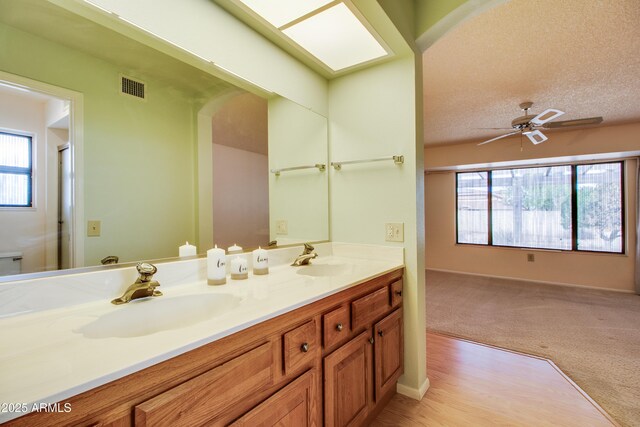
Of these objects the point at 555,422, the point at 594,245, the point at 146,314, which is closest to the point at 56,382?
the point at 146,314

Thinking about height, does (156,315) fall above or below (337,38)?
below

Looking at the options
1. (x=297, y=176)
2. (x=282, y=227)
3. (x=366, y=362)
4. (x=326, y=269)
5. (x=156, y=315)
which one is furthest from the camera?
(x=297, y=176)

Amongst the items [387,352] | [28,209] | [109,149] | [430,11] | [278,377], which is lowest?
[387,352]

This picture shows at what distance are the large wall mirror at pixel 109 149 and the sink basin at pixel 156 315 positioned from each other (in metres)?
0.26

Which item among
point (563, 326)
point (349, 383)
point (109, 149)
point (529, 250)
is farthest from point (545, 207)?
point (109, 149)

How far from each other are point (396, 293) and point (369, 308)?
0.35 m

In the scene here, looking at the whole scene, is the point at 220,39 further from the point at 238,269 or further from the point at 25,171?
the point at 238,269

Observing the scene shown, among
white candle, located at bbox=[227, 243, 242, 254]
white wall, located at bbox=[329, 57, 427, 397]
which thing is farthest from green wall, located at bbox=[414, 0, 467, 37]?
white candle, located at bbox=[227, 243, 242, 254]

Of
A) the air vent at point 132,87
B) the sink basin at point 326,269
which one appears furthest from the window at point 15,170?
the sink basin at point 326,269

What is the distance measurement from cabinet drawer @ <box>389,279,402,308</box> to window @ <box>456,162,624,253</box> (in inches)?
176

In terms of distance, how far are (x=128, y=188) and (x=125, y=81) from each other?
1.40 feet

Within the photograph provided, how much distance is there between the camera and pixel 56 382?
489mm

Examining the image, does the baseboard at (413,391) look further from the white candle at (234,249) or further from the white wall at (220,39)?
the white wall at (220,39)

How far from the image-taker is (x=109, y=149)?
1.08 meters
